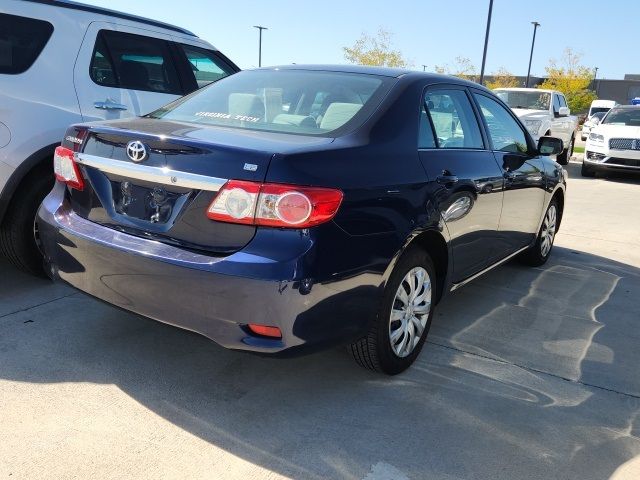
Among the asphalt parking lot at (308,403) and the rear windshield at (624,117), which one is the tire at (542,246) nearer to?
the asphalt parking lot at (308,403)

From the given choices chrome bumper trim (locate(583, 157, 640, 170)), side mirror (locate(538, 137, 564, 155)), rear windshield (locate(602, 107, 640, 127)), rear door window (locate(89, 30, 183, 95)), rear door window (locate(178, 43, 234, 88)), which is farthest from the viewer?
rear windshield (locate(602, 107, 640, 127))

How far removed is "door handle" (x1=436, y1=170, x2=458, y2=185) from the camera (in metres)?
3.12

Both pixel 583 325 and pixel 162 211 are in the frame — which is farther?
pixel 583 325

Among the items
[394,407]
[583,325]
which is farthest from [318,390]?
[583,325]

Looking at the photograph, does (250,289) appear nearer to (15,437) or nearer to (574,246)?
(15,437)

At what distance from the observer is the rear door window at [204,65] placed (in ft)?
16.6

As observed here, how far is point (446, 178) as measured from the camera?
3186mm

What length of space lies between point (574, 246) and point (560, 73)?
49.9 meters

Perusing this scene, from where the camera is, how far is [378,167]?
8.79ft

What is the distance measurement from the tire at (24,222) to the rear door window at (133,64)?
2.93ft

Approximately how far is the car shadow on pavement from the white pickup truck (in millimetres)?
10308

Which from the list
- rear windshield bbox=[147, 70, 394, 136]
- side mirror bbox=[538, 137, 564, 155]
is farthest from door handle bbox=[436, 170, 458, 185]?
side mirror bbox=[538, 137, 564, 155]

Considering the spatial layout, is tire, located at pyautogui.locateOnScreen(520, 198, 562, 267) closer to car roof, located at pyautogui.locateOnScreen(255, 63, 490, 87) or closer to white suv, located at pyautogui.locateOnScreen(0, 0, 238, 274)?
car roof, located at pyautogui.locateOnScreen(255, 63, 490, 87)

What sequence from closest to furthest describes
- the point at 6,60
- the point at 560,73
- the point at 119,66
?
the point at 6,60
the point at 119,66
the point at 560,73
